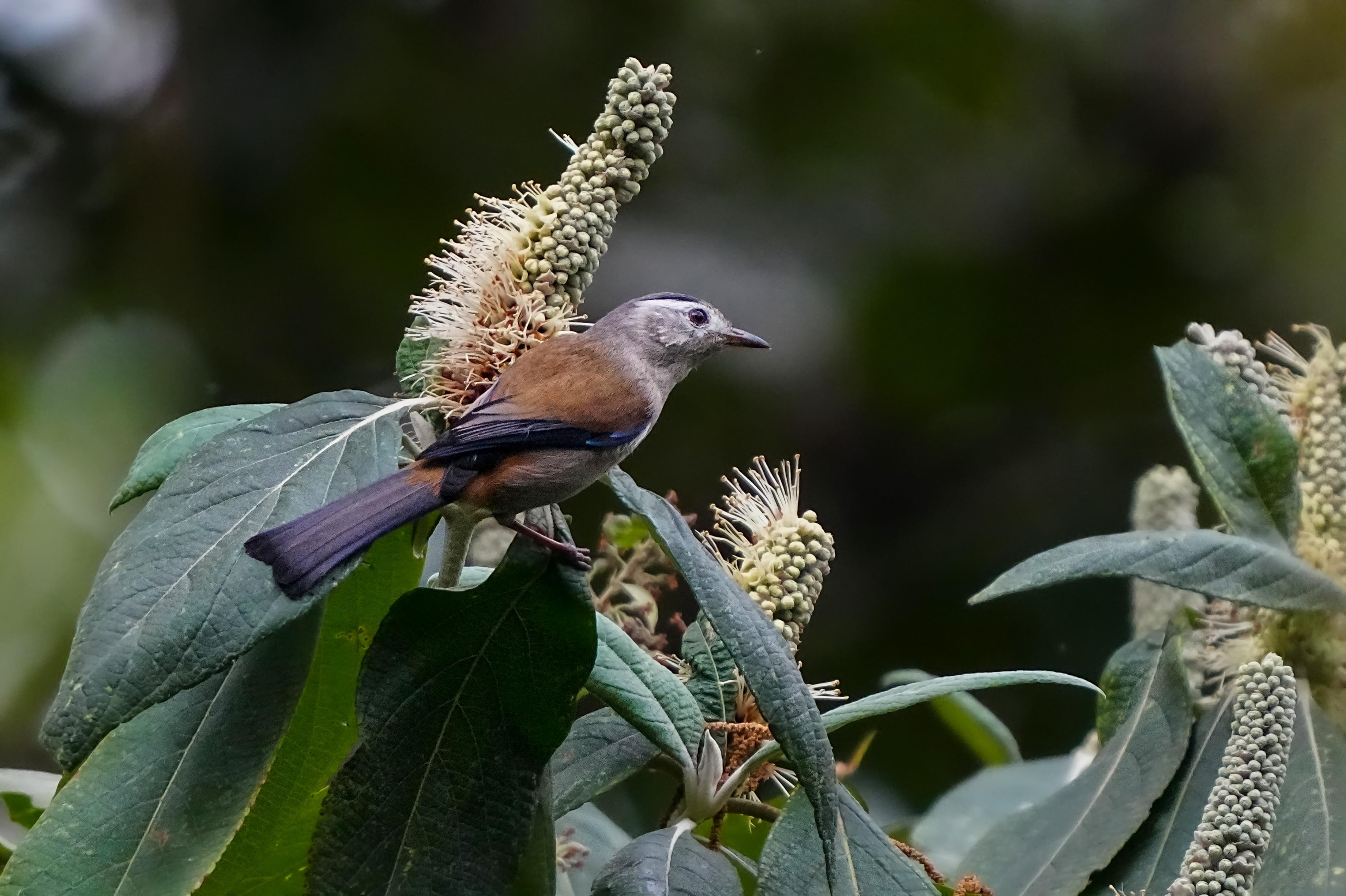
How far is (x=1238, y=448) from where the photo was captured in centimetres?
94

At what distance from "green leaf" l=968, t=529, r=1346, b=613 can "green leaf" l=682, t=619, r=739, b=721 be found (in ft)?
0.63

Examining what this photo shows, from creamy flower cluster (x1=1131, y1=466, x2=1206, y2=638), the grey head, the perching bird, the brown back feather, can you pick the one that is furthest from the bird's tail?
creamy flower cluster (x1=1131, y1=466, x2=1206, y2=638)

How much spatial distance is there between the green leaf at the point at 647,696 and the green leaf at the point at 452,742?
0.19ft

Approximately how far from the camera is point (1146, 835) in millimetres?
905

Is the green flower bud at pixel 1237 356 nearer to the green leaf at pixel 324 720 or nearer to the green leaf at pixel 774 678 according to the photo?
the green leaf at pixel 774 678

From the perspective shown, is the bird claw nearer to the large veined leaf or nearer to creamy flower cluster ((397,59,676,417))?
creamy flower cluster ((397,59,676,417))

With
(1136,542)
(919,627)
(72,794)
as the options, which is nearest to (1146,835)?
(1136,542)

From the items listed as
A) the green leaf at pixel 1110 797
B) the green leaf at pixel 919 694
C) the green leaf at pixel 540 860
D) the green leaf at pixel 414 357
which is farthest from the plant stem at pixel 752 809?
the green leaf at pixel 414 357

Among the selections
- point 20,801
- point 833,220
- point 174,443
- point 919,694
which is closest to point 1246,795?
point 919,694

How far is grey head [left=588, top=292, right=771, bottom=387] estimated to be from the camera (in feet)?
3.26

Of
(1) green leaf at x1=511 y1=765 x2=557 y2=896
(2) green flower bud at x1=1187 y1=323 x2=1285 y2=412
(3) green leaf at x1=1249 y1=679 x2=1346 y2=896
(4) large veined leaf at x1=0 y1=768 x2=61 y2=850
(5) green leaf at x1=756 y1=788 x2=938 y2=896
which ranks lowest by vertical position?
(4) large veined leaf at x1=0 y1=768 x2=61 y2=850

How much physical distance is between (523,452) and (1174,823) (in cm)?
59

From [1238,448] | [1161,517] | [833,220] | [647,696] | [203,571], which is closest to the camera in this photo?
[203,571]

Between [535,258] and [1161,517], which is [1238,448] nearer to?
[1161,517]
